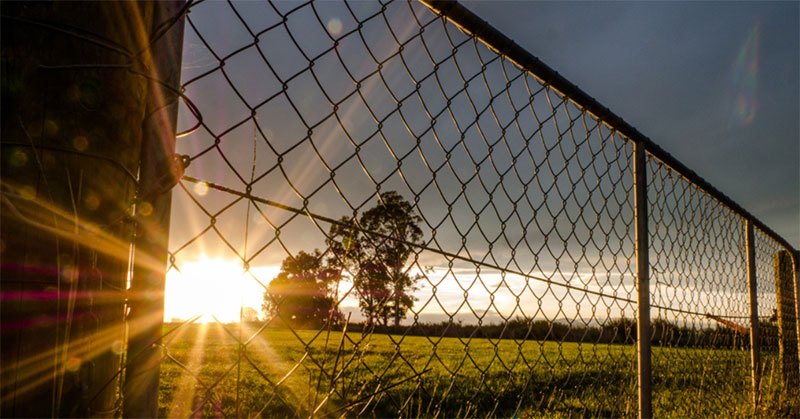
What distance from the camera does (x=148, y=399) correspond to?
41.2 inches

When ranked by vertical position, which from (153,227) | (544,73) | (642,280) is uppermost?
(544,73)

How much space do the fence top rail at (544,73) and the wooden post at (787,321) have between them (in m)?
3.58

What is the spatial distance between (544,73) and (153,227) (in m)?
2.02

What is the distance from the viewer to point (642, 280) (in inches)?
124

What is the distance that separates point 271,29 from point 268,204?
0.46m

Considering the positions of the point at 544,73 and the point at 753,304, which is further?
the point at 753,304

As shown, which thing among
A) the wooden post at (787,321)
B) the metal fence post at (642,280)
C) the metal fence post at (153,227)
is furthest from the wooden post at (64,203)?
the wooden post at (787,321)

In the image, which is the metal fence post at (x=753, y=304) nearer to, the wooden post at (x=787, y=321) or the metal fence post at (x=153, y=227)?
the wooden post at (x=787, y=321)

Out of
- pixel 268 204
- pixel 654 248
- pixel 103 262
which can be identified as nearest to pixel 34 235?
pixel 103 262

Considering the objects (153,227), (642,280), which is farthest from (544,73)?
(153,227)

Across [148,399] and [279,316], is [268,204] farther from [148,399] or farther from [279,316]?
[148,399]

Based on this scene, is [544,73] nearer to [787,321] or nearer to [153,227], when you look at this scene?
[153,227]

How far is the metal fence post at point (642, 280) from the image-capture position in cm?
303

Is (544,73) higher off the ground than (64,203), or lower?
higher
